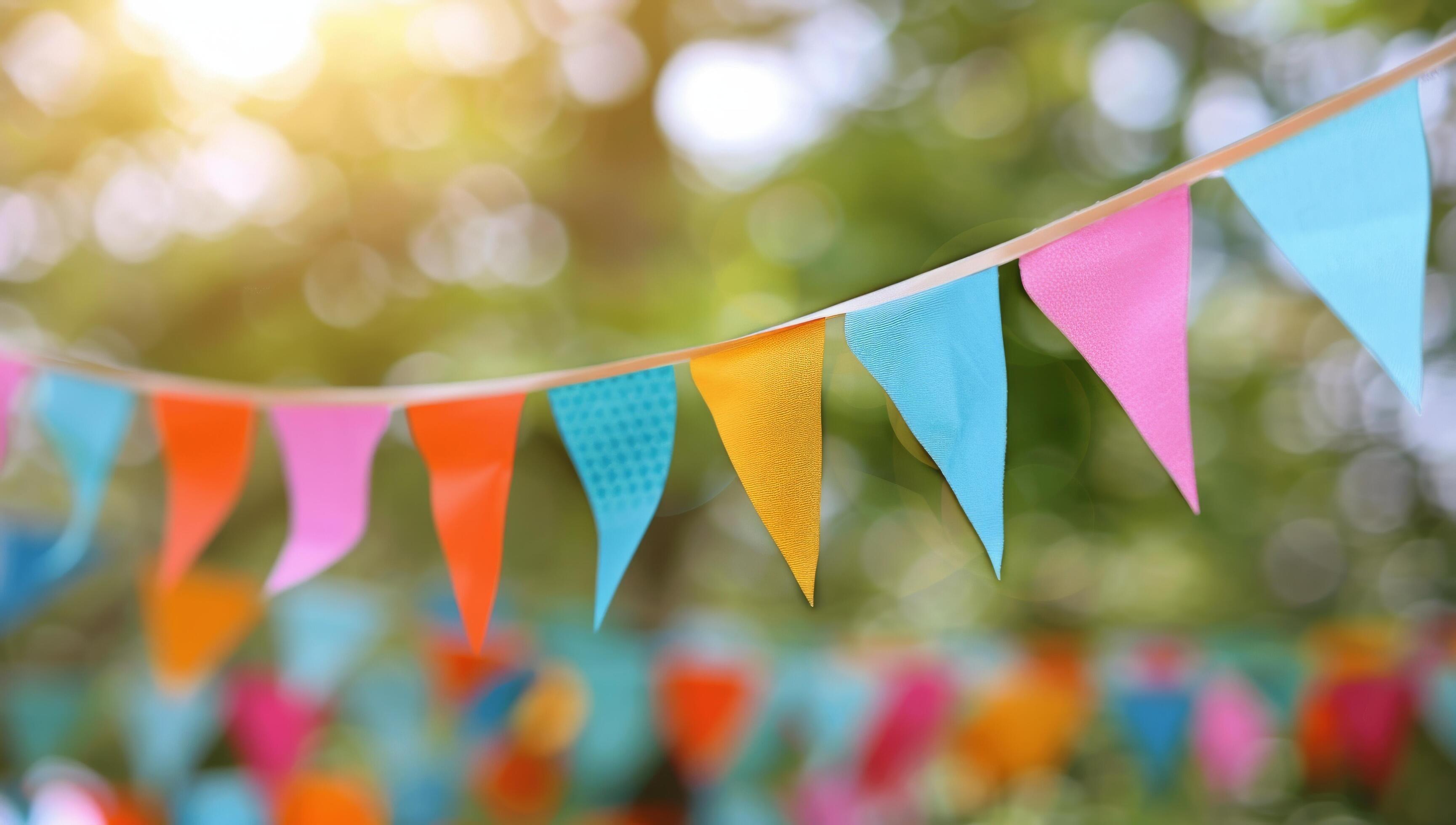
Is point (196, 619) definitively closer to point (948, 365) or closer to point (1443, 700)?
point (948, 365)

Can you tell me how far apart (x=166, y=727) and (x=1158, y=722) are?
206cm

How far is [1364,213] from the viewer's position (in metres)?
0.57

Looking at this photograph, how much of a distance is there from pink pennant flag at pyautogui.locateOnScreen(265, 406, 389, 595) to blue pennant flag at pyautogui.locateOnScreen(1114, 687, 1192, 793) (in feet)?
5.34

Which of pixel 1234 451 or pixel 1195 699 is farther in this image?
pixel 1234 451

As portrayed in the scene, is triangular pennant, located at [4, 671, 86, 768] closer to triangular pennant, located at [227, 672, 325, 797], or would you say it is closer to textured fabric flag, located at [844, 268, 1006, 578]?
triangular pennant, located at [227, 672, 325, 797]

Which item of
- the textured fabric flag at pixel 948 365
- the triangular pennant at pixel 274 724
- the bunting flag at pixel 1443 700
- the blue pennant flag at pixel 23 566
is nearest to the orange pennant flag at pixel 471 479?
the textured fabric flag at pixel 948 365

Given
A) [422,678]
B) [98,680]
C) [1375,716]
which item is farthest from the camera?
[98,680]

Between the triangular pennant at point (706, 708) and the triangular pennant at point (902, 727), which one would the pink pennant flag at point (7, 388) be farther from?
the triangular pennant at point (902, 727)

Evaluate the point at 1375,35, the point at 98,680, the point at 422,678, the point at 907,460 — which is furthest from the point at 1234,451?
the point at 98,680

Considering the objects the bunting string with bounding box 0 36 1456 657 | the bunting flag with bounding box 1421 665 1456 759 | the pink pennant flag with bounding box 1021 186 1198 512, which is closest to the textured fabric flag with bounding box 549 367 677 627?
the bunting string with bounding box 0 36 1456 657

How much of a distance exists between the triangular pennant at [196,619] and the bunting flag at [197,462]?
0.48 metres

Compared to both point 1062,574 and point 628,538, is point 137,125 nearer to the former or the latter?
point 628,538

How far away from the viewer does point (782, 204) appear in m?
2.75

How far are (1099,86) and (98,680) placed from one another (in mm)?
3217
